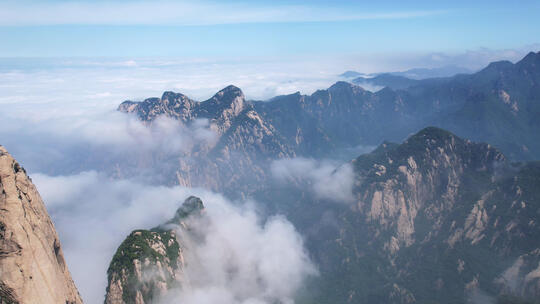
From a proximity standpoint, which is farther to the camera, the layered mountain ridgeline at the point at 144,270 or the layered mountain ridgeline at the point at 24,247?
the layered mountain ridgeline at the point at 144,270

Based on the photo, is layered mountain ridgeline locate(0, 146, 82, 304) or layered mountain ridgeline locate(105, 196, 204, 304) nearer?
layered mountain ridgeline locate(0, 146, 82, 304)

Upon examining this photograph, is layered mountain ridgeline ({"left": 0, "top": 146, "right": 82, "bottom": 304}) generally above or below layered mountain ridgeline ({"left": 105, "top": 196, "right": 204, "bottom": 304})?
above

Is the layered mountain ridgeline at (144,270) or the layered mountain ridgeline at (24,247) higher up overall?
the layered mountain ridgeline at (24,247)

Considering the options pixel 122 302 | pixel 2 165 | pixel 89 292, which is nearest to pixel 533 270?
pixel 122 302
